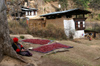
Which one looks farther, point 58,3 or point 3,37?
point 58,3

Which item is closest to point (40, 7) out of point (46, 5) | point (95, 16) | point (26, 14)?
point (46, 5)

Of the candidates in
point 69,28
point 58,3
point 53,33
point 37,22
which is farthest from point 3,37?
point 58,3

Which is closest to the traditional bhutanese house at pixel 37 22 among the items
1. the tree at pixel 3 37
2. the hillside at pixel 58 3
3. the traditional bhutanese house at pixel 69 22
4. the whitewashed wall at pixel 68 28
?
the traditional bhutanese house at pixel 69 22

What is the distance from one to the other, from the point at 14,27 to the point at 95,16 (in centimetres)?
3434

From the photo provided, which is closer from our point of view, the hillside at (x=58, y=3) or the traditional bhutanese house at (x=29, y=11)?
the traditional bhutanese house at (x=29, y=11)

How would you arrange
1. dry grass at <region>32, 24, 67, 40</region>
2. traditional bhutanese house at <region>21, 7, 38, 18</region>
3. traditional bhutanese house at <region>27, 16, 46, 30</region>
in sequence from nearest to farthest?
dry grass at <region>32, 24, 67, 40</region> < traditional bhutanese house at <region>27, 16, 46, 30</region> < traditional bhutanese house at <region>21, 7, 38, 18</region>

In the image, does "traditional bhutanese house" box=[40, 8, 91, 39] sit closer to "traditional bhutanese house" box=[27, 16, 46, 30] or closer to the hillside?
"traditional bhutanese house" box=[27, 16, 46, 30]

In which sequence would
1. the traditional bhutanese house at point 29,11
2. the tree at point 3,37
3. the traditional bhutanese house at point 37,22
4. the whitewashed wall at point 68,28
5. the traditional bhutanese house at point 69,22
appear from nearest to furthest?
the tree at point 3,37, the traditional bhutanese house at point 69,22, the whitewashed wall at point 68,28, the traditional bhutanese house at point 37,22, the traditional bhutanese house at point 29,11

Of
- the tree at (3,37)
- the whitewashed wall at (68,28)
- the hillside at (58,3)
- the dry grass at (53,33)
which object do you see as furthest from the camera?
the hillside at (58,3)

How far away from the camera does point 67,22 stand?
689 inches

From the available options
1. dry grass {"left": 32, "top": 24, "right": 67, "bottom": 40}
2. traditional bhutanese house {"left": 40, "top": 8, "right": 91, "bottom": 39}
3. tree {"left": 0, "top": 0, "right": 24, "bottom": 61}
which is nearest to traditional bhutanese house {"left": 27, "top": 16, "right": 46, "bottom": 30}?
traditional bhutanese house {"left": 40, "top": 8, "right": 91, "bottom": 39}

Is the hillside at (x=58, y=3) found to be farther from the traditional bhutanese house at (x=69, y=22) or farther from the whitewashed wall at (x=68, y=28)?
the whitewashed wall at (x=68, y=28)

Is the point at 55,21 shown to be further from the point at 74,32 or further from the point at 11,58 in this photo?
the point at 11,58

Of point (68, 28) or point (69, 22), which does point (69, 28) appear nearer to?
point (68, 28)
